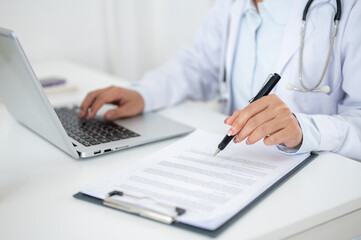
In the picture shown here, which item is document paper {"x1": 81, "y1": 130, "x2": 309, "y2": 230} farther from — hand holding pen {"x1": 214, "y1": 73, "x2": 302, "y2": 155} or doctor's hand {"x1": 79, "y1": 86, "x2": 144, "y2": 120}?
doctor's hand {"x1": 79, "y1": 86, "x2": 144, "y2": 120}

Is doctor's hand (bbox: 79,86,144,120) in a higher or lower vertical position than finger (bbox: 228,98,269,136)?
lower

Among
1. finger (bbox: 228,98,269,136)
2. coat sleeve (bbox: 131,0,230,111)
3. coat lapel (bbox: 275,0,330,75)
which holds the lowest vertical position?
coat sleeve (bbox: 131,0,230,111)

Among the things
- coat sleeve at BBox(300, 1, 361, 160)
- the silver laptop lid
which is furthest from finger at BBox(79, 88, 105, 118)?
coat sleeve at BBox(300, 1, 361, 160)

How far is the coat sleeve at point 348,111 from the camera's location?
841 millimetres

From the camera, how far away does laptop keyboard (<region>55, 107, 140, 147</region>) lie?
892mm

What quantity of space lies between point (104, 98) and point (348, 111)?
23.1 inches

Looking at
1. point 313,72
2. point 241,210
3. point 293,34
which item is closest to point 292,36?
point 293,34

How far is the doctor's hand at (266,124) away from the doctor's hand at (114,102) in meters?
0.37

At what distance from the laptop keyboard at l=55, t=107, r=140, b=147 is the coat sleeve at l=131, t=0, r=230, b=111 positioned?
26 cm

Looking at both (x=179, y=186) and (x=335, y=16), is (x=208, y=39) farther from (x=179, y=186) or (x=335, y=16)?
(x=179, y=186)

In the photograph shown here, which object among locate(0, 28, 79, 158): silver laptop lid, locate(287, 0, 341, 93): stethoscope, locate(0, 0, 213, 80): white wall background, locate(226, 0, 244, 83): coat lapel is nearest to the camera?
locate(0, 28, 79, 158): silver laptop lid

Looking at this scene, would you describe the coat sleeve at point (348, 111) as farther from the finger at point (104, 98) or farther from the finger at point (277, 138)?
the finger at point (104, 98)

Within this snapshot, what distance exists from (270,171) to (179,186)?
0.55ft

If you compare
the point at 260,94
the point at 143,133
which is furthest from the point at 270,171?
the point at 143,133
